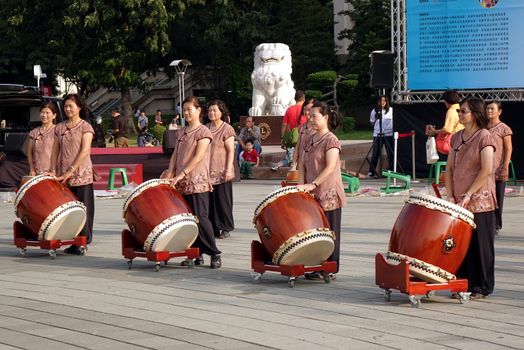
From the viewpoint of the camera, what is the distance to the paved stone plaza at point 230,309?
7637mm

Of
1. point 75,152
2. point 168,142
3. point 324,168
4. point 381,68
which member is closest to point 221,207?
point 75,152

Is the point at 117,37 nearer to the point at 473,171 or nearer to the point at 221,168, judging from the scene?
the point at 221,168

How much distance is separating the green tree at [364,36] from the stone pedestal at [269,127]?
452 inches

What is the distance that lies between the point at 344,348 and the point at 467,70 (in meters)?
14.4

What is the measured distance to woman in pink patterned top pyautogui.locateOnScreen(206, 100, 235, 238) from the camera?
43.3ft

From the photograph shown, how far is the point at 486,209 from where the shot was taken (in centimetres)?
900

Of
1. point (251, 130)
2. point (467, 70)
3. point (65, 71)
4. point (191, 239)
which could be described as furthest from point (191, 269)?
point (65, 71)

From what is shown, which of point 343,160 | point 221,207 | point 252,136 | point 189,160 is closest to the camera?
point 189,160

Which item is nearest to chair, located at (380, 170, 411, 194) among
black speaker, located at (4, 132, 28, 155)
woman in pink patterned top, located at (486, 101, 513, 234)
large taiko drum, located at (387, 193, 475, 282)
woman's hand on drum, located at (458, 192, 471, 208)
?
woman in pink patterned top, located at (486, 101, 513, 234)

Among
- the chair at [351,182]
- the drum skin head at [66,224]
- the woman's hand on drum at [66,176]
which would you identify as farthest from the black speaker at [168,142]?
the drum skin head at [66,224]

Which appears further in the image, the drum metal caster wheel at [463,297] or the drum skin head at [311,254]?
the drum skin head at [311,254]

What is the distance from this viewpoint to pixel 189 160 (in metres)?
11.2

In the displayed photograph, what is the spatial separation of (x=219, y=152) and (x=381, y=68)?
27.9 ft

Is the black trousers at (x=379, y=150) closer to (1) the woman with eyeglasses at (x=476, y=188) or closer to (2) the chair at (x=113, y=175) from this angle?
(2) the chair at (x=113, y=175)
